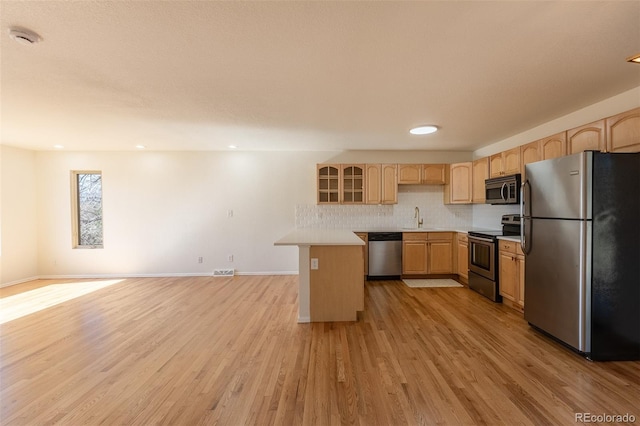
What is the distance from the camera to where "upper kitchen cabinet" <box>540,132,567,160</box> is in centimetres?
286

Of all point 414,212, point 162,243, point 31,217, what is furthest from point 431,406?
point 31,217

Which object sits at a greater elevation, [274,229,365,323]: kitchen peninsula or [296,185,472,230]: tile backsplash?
[296,185,472,230]: tile backsplash

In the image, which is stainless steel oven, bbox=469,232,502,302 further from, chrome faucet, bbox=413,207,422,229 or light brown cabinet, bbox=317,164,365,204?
light brown cabinet, bbox=317,164,365,204

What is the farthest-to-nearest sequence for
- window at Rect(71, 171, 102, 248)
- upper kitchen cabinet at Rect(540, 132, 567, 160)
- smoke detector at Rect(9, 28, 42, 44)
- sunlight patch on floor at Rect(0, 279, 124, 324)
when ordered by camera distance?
window at Rect(71, 171, 102, 248), sunlight patch on floor at Rect(0, 279, 124, 324), upper kitchen cabinet at Rect(540, 132, 567, 160), smoke detector at Rect(9, 28, 42, 44)

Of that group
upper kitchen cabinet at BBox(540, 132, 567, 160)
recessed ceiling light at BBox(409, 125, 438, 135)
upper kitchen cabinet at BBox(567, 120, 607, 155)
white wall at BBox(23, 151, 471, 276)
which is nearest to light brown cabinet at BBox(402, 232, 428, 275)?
white wall at BBox(23, 151, 471, 276)

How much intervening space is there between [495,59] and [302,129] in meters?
2.38

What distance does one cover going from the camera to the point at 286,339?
264 cm

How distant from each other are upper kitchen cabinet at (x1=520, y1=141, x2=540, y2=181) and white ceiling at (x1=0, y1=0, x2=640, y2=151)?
1.15ft

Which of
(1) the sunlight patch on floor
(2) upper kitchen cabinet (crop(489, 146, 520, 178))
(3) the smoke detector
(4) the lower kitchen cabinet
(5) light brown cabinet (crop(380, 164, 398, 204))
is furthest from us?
(5) light brown cabinet (crop(380, 164, 398, 204))

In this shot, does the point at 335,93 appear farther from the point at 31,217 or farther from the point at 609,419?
the point at 31,217

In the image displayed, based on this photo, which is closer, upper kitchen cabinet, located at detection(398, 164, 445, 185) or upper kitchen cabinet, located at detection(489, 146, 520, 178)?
upper kitchen cabinet, located at detection(489, 146, 520, 178)

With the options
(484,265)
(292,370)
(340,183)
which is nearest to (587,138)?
(484,265)

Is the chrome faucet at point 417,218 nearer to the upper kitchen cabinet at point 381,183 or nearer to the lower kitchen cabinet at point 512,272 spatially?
the upper kitchen cabinet at point 381,183

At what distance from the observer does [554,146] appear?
2.99 meters
